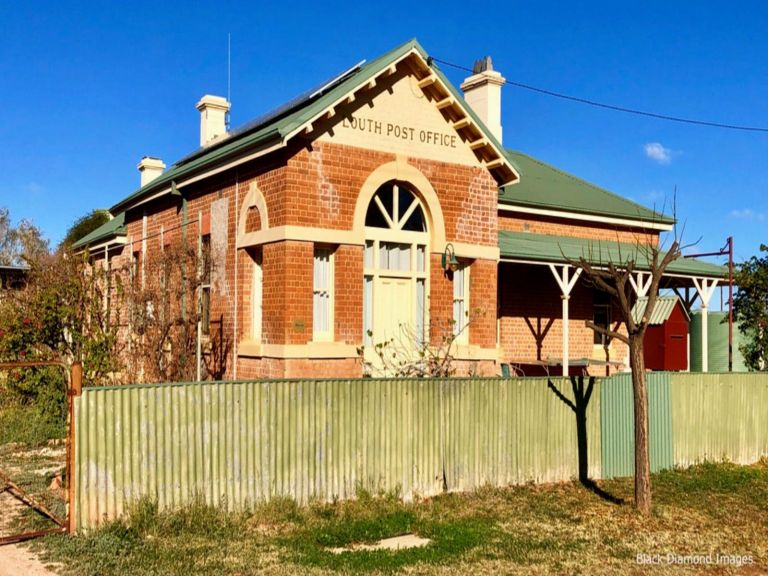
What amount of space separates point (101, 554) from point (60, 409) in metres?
7.66

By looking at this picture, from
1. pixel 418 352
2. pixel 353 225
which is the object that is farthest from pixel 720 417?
pixel 353 225

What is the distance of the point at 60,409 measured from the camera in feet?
47.9

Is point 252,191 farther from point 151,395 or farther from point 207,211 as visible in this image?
point 151,395

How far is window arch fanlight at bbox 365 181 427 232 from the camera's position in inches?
591

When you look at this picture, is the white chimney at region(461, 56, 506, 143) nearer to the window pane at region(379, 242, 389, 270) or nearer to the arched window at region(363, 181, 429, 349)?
the arched window at region(363, 181, 429, 349)

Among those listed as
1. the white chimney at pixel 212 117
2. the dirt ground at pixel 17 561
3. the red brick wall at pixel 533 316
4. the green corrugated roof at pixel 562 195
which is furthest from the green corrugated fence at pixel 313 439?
the white chimney at pixel 212 117

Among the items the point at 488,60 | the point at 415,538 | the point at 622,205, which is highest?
the point at 488,60

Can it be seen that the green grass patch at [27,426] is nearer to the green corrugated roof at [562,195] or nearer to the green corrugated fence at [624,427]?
the green corrugated fence at [624,427]

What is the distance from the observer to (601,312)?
2231 cm

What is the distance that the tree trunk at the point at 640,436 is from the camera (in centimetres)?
1021

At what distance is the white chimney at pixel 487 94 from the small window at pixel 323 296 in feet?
28.0

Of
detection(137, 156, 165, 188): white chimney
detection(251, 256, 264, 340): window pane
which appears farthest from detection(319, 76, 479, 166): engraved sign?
detection(137, 156, 165, 188): white chimney

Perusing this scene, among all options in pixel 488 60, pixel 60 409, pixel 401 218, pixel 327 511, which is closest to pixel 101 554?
pixel 327 511

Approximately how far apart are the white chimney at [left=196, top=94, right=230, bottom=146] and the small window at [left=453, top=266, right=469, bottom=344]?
9.21 meters
